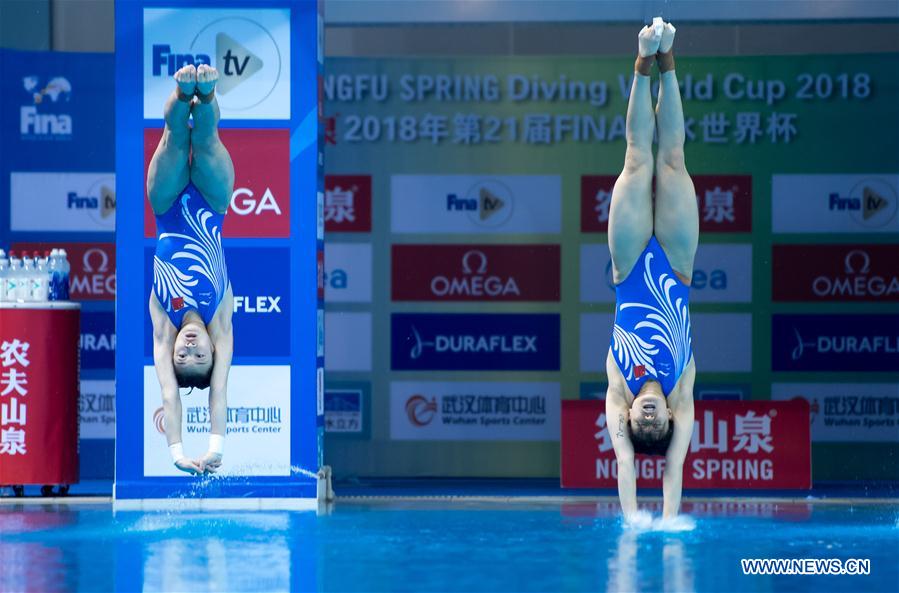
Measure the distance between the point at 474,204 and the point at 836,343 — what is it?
10.6 feet

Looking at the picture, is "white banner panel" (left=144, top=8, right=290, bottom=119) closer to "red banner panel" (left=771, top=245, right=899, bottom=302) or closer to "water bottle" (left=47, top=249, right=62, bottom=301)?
"water bottle" (left=47, top=249, right=62, bottom=301)

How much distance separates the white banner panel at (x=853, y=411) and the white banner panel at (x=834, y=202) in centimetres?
132

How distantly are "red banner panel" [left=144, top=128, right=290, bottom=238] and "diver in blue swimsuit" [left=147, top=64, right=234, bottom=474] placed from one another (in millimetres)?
1203

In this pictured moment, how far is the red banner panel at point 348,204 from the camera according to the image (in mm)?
12758

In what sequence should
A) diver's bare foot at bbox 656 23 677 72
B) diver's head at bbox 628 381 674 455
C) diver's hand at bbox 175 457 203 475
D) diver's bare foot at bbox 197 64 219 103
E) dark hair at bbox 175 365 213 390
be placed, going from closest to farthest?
1. diver's bare foot at bbox 197 64 219 103
2. diver's bare foot at bbox 656 23 677 72
3. diver's head at bbox 628 381 674 455
4. dark hair at bbox 175 365 213 390
5. diver's hand at bbox 175 457 203 475

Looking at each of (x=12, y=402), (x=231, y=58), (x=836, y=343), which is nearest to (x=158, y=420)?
(x=12, y=402)

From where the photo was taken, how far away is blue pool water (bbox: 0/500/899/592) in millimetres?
6988

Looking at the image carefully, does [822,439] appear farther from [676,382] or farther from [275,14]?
[275,14]

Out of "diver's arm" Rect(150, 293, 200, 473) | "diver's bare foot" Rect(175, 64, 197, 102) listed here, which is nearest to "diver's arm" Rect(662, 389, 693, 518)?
"diver's arm" Rect(150, 293, 200, 473)

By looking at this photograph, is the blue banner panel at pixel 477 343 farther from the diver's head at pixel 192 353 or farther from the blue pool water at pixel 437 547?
the diver's head at pixel 192 353

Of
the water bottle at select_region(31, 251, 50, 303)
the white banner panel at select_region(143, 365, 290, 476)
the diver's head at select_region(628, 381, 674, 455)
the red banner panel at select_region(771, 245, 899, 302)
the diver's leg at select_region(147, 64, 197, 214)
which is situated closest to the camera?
the diver's leg at select_region(147, 64, 197, 214)

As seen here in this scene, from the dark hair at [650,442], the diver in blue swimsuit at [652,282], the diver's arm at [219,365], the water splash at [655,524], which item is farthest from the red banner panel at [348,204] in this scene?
the dark hair at [650,442]

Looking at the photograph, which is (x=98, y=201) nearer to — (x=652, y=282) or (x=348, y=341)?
(x=348, y=341)

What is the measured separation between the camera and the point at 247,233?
10.1 m
